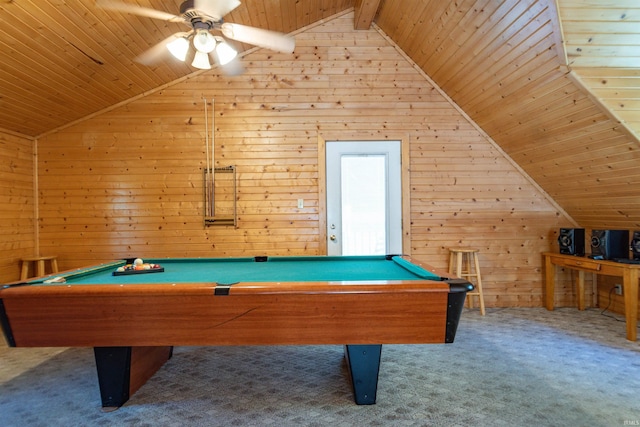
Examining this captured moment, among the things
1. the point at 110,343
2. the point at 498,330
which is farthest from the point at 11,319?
the point at 498,330

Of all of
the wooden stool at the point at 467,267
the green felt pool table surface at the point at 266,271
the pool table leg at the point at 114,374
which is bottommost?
the pool table leg at the point at 114,374

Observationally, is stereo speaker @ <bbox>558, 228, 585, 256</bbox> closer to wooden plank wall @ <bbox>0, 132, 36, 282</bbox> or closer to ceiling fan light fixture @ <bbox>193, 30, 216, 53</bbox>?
ceiling fan light fixture @ <bbox>193, 30, 216, 53</bbox>

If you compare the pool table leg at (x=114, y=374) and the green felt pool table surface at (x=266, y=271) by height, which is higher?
the green felt pool table surface at (x=266, y=271)

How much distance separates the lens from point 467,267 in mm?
4230

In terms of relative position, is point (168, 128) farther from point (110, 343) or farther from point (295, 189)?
point (110, 343)

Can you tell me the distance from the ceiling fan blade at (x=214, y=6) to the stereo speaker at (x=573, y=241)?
3823 mm

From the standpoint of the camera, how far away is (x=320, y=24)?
4.26 m

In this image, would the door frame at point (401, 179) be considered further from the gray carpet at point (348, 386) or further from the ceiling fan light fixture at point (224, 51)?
the ceiling fan light fixture at point (224, 51)

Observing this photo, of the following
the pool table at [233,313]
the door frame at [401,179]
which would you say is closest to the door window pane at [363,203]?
the door frame at [401,179]

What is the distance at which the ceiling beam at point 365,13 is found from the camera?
12.1 feet

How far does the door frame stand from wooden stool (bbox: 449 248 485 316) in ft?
1.69

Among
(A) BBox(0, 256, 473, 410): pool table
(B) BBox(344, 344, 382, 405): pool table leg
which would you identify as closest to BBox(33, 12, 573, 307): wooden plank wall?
(B) BBox(344, 344, 382, 405): pool table leg

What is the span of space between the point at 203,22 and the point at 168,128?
2.18m

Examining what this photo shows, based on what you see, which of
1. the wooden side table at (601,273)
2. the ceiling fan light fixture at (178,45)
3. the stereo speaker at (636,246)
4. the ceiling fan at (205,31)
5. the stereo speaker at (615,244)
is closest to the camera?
the ceiling fan at (205,31)
